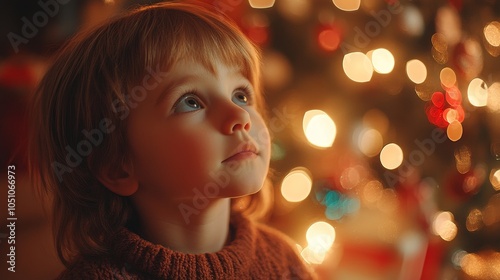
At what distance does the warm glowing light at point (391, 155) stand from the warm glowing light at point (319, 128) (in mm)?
150

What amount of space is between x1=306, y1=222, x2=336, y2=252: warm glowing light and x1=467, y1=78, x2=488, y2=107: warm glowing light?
50 cm

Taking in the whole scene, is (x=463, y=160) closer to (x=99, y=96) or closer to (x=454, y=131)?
(x=454, y=131)

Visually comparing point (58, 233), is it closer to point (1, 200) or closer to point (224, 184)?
point (1, 200)

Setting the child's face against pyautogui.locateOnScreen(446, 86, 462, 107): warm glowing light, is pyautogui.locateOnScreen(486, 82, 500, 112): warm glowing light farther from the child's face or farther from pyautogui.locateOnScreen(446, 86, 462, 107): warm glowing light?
the child's face

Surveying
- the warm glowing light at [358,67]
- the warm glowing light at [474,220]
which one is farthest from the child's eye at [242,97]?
the warm glowing light at [474,220]

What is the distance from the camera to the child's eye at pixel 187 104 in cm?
72

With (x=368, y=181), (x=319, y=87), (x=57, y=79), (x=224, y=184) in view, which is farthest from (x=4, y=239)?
(x=368, y=181)

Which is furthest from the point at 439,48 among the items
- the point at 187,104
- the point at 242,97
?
the point at 187,104

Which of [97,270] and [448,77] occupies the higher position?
[448,77]

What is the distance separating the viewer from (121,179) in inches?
29.6

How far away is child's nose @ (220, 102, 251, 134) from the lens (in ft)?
2.29

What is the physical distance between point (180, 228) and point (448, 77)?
87 centimetres

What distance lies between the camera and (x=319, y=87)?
4.13ft

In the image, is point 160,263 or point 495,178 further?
point 495,178
